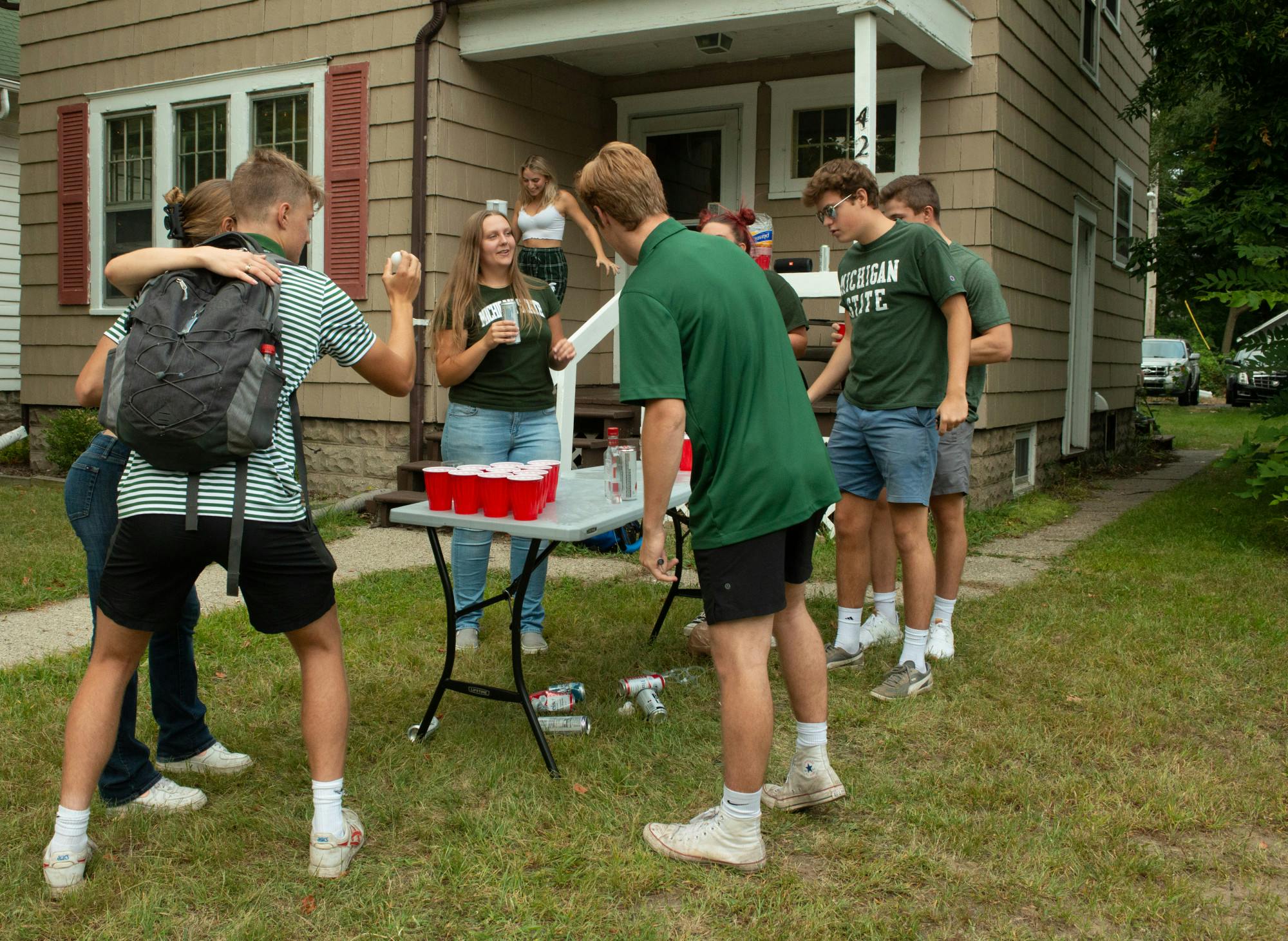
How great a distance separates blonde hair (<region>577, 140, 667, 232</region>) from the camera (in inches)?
110

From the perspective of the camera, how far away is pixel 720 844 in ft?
9.40

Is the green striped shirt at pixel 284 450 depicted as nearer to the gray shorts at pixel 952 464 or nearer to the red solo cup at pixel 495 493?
the red solo cup at pixel 495 493

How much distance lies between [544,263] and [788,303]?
2989mm

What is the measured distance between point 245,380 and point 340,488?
6.48m

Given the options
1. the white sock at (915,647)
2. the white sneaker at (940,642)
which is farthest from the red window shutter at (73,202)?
the white sock at (915,647)

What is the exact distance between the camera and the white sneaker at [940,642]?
459cm

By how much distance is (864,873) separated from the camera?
283 cm

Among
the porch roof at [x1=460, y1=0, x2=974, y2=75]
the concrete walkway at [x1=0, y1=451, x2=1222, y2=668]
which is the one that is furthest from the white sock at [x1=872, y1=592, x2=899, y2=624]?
the porch roof at [x1=460, y1=0, x2=974, y2=75]

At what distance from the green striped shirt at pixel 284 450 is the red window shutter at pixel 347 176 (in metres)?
6.01

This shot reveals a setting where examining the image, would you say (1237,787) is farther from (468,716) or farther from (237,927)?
(237,927)

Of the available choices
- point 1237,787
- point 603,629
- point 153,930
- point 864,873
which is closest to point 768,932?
point 864,873

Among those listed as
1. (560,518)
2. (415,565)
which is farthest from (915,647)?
(415,565)

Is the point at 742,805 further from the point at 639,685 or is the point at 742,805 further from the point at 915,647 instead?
the point at 915,647

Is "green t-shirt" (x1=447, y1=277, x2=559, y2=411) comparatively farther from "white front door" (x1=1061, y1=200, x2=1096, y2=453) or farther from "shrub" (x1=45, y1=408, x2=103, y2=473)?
"white front door" (x1=1061, y1=200, x2=1096, y2=453)
